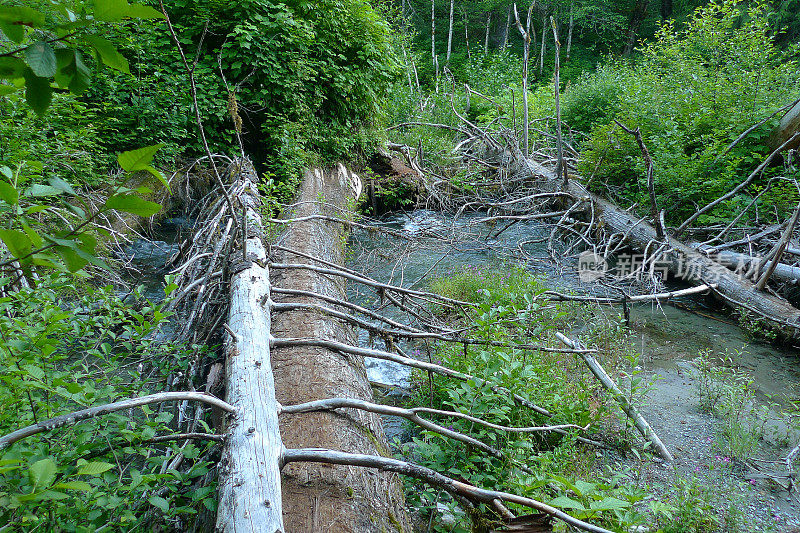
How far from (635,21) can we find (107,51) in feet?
104

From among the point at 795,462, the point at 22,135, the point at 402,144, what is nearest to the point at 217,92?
the point at 22,135

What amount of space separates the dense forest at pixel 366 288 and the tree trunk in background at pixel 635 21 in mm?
17207

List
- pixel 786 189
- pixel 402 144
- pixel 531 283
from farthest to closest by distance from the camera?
pixel 402 144, pixel 786 189, pixel 531 283

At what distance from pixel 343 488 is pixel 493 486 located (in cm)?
100

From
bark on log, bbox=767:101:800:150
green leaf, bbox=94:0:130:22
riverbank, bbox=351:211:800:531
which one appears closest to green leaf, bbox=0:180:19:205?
green leaf, bbox=94:0:130:22

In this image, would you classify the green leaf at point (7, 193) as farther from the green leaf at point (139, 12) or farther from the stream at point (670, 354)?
the stream at point (670, 354)

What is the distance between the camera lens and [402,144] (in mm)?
11109

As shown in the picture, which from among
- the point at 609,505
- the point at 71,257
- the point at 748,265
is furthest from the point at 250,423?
the point at 748,265

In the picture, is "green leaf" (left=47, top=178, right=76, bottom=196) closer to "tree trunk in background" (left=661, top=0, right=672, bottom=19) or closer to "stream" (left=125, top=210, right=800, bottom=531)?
"stream" (left=125, top=210, right=800, bottom=531)

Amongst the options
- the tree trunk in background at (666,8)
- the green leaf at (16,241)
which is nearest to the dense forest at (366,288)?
the green leaf at (16,241)

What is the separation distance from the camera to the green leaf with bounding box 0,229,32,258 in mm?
803

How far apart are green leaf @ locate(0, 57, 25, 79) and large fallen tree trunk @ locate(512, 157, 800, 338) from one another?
6.18m

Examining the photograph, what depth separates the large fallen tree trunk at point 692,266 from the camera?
500cm

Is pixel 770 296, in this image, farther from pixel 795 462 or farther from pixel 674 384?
pixel 795 462
